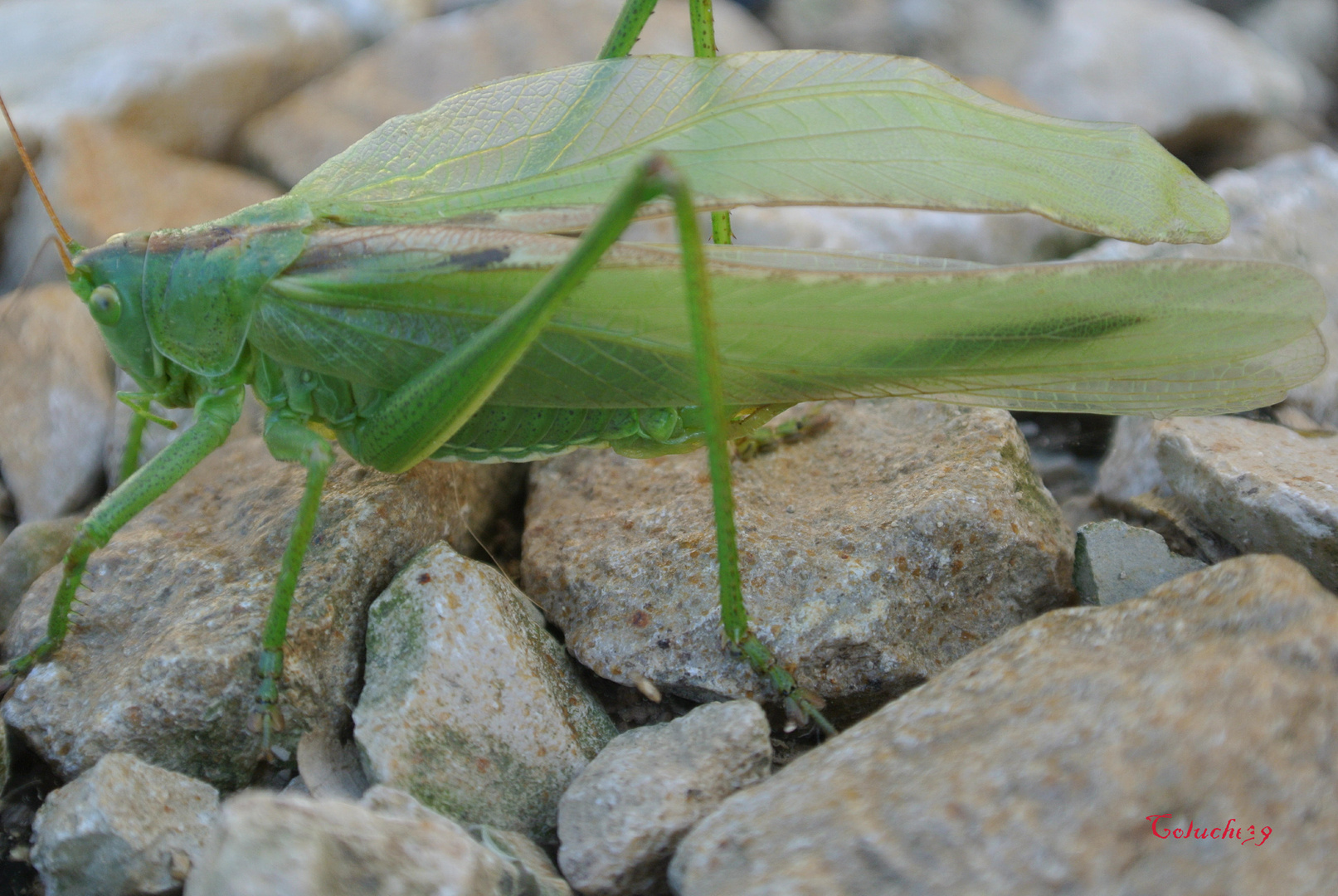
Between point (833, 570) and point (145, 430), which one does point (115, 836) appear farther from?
point (145, 430)

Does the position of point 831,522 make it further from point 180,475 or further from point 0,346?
point 0,346

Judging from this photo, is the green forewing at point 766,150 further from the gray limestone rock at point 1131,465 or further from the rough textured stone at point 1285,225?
the rough textured stone at point 1285,225

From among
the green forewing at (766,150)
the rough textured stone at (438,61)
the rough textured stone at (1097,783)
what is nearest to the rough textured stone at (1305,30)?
the rough textured stone at (438,61)

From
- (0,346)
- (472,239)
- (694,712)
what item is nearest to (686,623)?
(694,712)

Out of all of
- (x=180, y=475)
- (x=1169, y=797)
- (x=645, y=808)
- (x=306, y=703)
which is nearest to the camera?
(x=1169, y=797)

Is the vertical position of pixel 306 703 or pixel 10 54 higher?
pixel 10 54

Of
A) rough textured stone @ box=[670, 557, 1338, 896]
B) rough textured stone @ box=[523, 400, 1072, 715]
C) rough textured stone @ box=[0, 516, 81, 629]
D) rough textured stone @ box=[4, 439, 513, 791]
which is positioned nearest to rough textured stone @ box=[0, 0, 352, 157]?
rough textured stone @ box=[0, 516, 81, 629]

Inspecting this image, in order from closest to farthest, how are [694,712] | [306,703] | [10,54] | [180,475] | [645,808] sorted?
1. [645,808]
2. [694,712]
3. [306,703]
4. [180,475]
5. [10,54]
